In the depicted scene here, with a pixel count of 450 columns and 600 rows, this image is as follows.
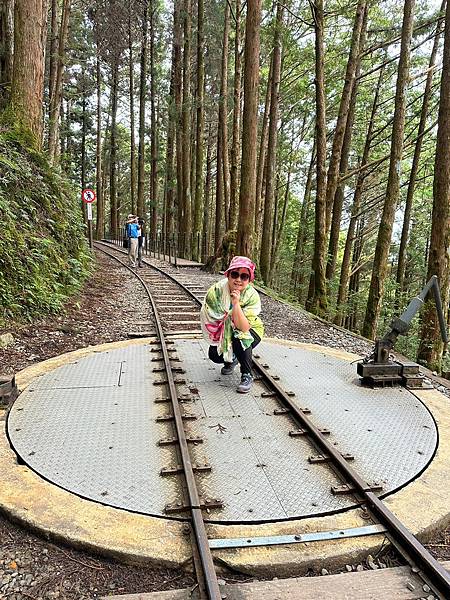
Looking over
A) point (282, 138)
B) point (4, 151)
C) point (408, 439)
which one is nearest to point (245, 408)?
point (408, 439)

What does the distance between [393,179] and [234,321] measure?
23.3 ft

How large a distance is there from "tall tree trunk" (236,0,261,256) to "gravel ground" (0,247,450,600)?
167 cm

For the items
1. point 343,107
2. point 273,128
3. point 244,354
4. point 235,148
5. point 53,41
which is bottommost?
point 244,354

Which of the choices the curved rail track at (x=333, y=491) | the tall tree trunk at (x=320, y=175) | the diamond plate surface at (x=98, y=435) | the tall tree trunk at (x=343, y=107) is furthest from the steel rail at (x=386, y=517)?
the tall tree trunk at (x=343, y=107)

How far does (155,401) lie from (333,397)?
70.6 inches

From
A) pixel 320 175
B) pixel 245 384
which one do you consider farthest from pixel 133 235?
pixel 245 384

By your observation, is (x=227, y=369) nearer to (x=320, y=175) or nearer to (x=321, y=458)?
(x=321, y=458)

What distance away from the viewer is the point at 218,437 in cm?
375

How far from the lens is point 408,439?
12.7 ft

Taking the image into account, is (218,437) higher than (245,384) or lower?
lower

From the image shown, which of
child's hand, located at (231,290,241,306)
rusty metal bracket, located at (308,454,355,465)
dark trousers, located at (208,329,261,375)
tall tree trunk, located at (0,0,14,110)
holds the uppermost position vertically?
tall tree trunk, located at (0,0,14,110)

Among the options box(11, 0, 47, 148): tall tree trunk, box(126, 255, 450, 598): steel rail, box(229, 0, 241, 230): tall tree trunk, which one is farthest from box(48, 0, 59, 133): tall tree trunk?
box(126, 255, 450, 598): steel rail

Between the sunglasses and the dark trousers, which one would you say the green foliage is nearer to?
the dark trousers

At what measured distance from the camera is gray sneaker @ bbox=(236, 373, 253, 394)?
473cm
